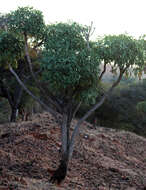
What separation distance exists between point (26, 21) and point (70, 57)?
1.45 m

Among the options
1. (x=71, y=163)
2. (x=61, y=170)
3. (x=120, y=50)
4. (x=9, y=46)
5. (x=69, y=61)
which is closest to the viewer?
(x=69, y=61)

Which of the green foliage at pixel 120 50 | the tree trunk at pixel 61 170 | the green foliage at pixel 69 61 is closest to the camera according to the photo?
the green foliage at pixel 69 61

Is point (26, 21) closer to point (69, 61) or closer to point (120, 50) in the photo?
point (69, 61)

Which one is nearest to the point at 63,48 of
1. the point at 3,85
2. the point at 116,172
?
the point at 116,172

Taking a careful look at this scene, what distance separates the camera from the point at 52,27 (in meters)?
5.88

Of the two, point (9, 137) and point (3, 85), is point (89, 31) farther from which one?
point (3, 85)

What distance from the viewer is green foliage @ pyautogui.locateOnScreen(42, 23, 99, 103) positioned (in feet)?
16.4

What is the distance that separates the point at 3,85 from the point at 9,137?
4261 mm

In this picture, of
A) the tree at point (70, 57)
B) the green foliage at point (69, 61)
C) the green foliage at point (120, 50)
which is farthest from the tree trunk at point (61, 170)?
the green foliage at point (120, 50)

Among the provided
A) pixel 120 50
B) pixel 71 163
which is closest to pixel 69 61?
pixel 120 50

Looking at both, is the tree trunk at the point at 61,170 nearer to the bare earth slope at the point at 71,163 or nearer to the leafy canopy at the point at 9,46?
the bare earth slope at the point at 71,163

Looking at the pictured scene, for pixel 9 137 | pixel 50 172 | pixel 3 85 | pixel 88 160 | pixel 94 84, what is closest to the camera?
pixel 94 84

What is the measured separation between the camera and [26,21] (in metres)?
5.66

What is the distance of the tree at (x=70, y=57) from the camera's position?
16.6 ft
